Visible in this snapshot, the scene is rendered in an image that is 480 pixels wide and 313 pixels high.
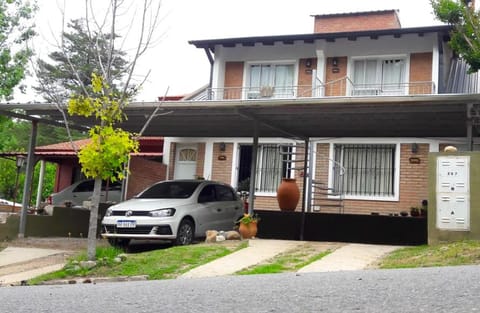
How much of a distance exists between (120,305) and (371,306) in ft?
8.66

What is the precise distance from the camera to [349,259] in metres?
10.3

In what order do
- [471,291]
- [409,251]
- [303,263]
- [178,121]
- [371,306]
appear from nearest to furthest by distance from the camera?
[371,306] < [471,291] < [303,263] < [409,251] < [178,121]

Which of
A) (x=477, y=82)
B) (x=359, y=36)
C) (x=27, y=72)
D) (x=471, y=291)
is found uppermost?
(x=359, y=36)

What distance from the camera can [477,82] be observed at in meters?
20.3

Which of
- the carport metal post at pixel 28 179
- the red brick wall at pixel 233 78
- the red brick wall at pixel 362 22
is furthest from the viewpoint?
the red brick wall at pixel 362 22

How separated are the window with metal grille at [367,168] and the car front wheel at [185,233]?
807 cm

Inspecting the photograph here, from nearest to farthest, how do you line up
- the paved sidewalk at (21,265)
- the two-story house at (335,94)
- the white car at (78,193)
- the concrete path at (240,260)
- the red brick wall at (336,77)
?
the concrete path at (240,260) < the paved sidewalk at (21,265) < the two-story house at (335,94) < the red brick wall at (336,77) < the white car at (78,193)

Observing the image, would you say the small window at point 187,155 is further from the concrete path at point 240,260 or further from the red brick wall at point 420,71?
the concrete path at point 240,260

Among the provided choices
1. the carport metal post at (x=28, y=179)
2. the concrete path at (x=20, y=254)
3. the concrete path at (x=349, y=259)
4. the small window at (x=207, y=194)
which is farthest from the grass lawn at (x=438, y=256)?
the carport metal post at (x=28, y=179)

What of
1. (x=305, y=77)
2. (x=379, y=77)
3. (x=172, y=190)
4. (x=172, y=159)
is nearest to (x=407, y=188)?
(x=379, y=77)

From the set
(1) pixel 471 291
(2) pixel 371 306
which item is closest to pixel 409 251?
(1) pixel 471 291

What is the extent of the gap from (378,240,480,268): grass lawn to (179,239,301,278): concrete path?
2.14 metres

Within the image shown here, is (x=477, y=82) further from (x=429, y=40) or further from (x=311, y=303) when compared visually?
(x=311, y=303)

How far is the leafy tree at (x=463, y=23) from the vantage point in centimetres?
1245
